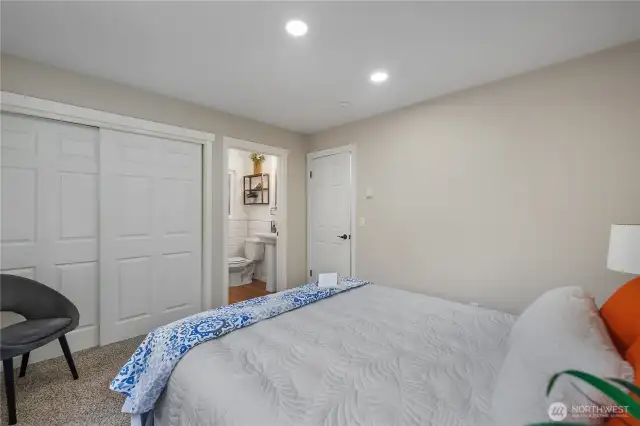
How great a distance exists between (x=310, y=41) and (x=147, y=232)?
7.68 feet

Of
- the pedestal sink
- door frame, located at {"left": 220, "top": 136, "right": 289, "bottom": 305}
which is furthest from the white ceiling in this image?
the pedestal sink

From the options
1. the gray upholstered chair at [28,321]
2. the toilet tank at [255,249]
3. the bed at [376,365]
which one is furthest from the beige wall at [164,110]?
the bed at [376,365]

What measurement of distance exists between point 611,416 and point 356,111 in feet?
10.6

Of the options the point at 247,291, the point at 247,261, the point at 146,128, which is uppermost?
the point at 146,128

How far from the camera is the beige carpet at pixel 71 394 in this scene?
Answer: 1750mm

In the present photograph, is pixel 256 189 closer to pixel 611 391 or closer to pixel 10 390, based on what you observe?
pixel 10 390

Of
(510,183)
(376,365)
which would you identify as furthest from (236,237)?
(376,365)

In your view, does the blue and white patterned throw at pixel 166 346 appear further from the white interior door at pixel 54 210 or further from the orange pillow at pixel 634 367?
the white interior door at pixel 54 210

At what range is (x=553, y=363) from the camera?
3.04 ft

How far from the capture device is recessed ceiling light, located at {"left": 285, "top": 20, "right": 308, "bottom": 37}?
1910mm

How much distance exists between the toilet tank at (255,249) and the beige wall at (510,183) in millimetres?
2138

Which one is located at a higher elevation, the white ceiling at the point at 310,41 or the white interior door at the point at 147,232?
the white ceiling at the point at 310,41

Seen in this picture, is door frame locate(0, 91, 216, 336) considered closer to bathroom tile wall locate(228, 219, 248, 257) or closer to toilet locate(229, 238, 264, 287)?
toilet locate(229, 238, 264, 287)

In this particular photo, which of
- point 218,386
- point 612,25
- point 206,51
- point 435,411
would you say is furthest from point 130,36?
point 612,25
